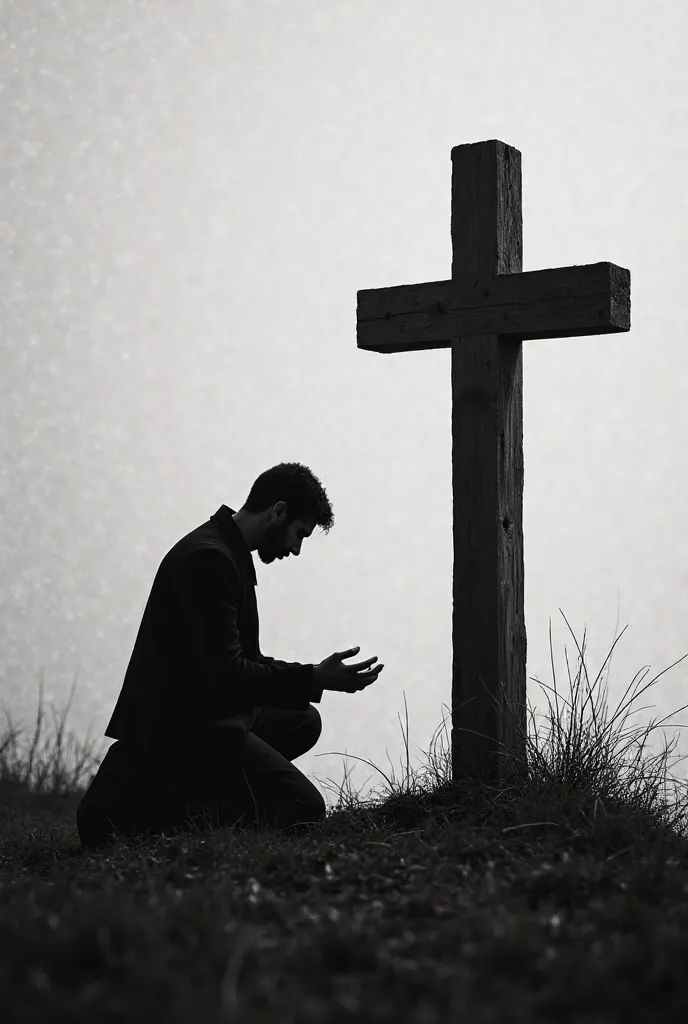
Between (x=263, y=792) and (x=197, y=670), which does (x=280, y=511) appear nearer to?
(x=197, y=670)

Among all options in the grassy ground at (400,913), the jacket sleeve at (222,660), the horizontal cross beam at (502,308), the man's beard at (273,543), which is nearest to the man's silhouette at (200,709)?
the jacket sleeve at (222,660)

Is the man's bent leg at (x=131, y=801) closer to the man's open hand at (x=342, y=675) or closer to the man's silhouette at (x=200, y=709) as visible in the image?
the man's silhouette at (x=200, y=709)

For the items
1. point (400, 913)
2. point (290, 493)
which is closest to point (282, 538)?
point (290, 493)

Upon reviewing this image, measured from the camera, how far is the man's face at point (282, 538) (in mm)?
4289

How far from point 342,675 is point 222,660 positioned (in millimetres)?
418

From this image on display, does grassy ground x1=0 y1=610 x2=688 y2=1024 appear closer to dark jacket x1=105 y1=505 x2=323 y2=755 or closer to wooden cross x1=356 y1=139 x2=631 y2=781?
wooden cross x1=356 y1=139 x2=631 y2=781

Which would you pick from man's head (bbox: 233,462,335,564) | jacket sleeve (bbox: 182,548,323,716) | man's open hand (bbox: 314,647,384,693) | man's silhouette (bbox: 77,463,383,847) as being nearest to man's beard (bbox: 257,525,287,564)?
man's head (bbox: 233,462,335,564)

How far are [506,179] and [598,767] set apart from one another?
2.09 m

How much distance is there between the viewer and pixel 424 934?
2.18 m

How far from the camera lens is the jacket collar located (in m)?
4.25

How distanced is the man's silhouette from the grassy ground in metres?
0.33

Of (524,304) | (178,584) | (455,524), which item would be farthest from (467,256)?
(178,584)

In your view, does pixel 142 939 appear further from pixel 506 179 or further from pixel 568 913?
pixel 506 179

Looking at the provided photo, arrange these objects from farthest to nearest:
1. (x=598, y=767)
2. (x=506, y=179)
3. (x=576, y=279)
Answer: (x=506, y=179) < (x=576, y=279) < (x=598, y=767)
